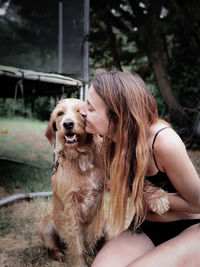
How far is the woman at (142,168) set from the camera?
160 cm

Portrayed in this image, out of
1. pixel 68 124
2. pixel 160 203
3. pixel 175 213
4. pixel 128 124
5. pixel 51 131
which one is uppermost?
pixel 128 124

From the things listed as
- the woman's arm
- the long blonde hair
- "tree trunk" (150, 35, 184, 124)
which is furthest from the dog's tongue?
"tree trunk" (150, 35, 184, 124)

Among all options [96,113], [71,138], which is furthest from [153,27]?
[96,113]

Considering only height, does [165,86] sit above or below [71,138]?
above

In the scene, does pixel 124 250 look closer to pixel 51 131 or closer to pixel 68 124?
pixel 68 124

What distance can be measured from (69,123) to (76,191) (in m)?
0.55

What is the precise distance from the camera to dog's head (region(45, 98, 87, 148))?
227 centimetres

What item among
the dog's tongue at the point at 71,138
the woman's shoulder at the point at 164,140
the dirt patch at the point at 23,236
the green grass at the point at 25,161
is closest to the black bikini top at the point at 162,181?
the woman's shoulder at the point at 164,140

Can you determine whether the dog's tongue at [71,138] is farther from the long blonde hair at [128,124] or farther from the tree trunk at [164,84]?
the tree trunk at [164,84]

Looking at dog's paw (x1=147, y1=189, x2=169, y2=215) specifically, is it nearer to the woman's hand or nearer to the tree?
the woman's hand

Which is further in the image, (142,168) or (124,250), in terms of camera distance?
(124,250)

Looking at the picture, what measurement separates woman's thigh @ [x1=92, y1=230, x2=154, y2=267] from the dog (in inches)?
21.5

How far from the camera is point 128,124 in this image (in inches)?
64.5

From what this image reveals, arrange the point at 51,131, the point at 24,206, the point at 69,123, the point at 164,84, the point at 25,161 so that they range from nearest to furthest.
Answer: the point at 69,123, the point at 51,131, the point at 24,206, the point at 25,161, the point at 164,84
